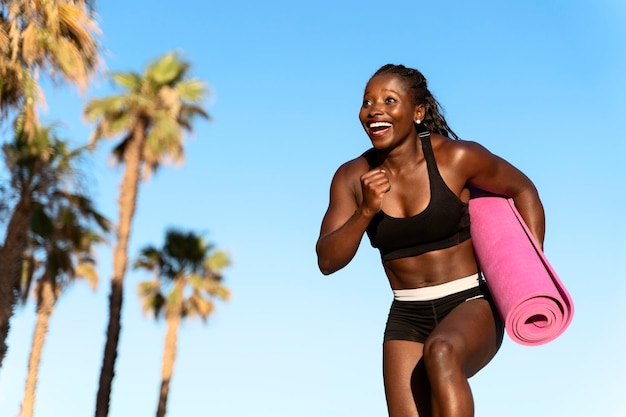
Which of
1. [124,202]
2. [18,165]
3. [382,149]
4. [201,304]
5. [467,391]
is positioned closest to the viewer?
[467,391]

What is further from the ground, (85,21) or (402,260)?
(85,21)

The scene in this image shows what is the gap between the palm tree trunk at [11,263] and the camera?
16.6 metres

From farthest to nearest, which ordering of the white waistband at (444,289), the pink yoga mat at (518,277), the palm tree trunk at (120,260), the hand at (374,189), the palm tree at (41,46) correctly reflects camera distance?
the palm tree trunk at (120,260) → the palm tree at (41,46) → the white waistband at (444,289) → the pink yoga mat at (518,277) → the hand at (374,189)

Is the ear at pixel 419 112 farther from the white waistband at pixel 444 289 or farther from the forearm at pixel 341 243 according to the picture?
the white waistband at pixel 444 289

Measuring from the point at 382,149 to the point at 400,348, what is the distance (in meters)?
1.03

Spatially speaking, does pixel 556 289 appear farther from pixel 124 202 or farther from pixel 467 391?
pixel 124 202

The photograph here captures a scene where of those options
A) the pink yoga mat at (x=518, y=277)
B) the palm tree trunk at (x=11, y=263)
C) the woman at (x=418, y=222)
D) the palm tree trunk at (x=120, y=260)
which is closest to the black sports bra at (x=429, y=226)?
the woman at (x=418, y=222)

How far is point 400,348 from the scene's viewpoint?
4.80 meters

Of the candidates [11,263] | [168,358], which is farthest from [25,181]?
[168,358]

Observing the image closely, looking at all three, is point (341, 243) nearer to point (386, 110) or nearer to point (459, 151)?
point (386, 110)

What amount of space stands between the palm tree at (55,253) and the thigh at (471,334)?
1596 cm

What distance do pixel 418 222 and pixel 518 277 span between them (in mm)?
556

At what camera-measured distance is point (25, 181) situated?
19031 mm

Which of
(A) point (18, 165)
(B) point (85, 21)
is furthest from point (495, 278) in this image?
(A) point (18, 165)
